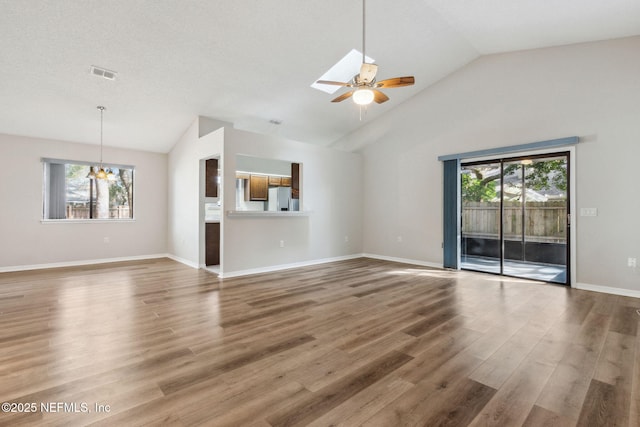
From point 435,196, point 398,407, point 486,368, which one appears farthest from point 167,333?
point 435,196

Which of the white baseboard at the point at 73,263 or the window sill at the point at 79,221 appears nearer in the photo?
the white baseboard at the point at 73,263

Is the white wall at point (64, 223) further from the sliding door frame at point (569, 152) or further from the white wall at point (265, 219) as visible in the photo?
the sliding door frame at point (569, 152)

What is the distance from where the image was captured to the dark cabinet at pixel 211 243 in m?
6.22

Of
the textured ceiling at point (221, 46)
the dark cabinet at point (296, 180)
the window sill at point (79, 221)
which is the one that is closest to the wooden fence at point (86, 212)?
the window sill at point (79, 221)

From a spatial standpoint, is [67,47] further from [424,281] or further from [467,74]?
[467,74]

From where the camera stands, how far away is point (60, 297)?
4.04 m

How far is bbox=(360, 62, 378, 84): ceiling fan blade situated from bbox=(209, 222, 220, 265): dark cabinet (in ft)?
14.7

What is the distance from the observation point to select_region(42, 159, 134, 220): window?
250 inches

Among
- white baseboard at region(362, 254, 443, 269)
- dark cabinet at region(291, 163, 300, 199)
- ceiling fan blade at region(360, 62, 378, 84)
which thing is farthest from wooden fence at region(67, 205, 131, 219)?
ceiling fan blade at region(360, 62, 378, 84)

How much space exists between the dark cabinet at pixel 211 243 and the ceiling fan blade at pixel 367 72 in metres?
4.47

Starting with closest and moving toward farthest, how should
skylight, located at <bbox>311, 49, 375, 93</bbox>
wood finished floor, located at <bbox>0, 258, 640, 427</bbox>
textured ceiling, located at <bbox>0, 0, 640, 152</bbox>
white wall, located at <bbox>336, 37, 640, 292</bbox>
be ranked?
wood finished floor, located at <bbox>0, 258, 640, 427</bbox> → textured ceiling, located at <bbox>0, 0, 640, 152</bbox> → white wall, located at <bbox>336, 37, 640, 292</bbox> → skylight, located at <bbox>311, 49, 375, 93</bbox>

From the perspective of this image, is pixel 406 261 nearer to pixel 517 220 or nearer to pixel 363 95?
pixel 517 220

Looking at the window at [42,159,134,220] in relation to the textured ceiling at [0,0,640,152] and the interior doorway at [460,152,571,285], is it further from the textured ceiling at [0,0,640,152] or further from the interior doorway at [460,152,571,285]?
the interior doorway at [460,152,571,285]

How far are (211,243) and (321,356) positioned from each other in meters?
4.53
